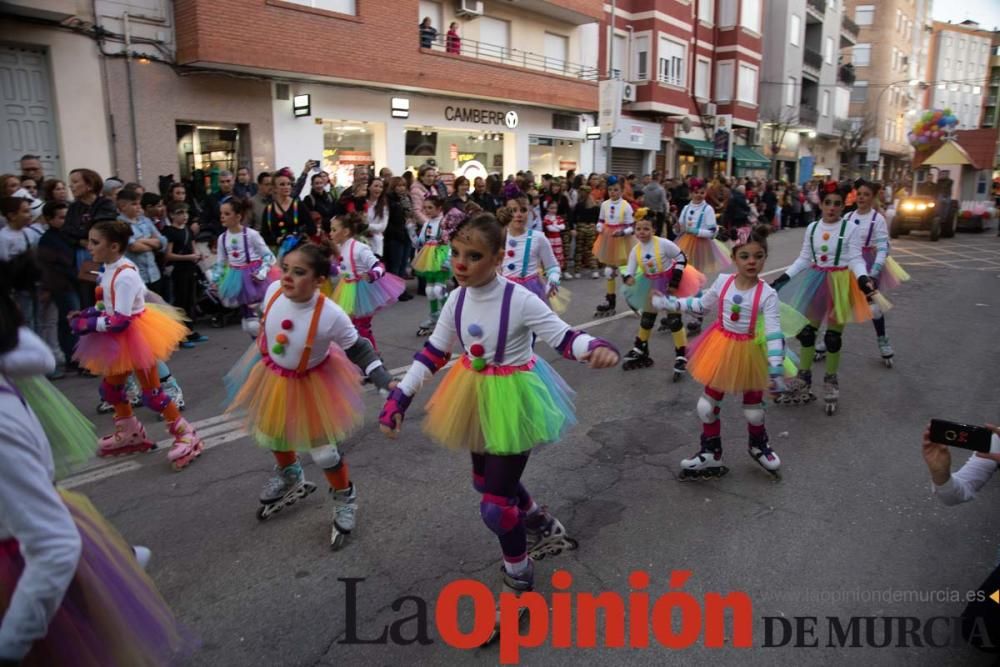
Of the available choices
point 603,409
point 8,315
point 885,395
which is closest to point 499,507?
point 8,315

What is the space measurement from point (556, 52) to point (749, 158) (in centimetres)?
1625

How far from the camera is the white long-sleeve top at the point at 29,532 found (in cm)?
170

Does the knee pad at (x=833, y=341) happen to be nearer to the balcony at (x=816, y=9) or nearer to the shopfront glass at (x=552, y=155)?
the shopfront glass at (x=552, y=155)

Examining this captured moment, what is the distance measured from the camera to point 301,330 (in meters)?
3.94

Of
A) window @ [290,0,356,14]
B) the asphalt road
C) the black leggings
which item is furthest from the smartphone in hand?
window @ [290,0,356,14]

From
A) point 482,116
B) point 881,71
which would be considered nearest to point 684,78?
point 482,116

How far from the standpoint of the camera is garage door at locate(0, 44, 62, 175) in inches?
447

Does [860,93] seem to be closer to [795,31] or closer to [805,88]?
[805,88]

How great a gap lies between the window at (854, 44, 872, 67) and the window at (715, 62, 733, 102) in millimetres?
34010

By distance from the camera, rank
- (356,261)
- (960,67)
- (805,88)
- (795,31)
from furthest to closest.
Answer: (960,67)
(805,88)
(795,31)
(356,261)

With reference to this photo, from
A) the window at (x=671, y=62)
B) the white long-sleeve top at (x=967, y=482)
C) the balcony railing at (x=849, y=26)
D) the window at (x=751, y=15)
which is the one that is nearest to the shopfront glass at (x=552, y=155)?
the window at (x=671, y=62)

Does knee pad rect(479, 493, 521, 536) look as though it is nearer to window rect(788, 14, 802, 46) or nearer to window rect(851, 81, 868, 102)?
window rect(788, 14, 802, 46)

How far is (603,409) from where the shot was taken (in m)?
6.44

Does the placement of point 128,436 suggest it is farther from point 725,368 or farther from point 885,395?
point 885,395
